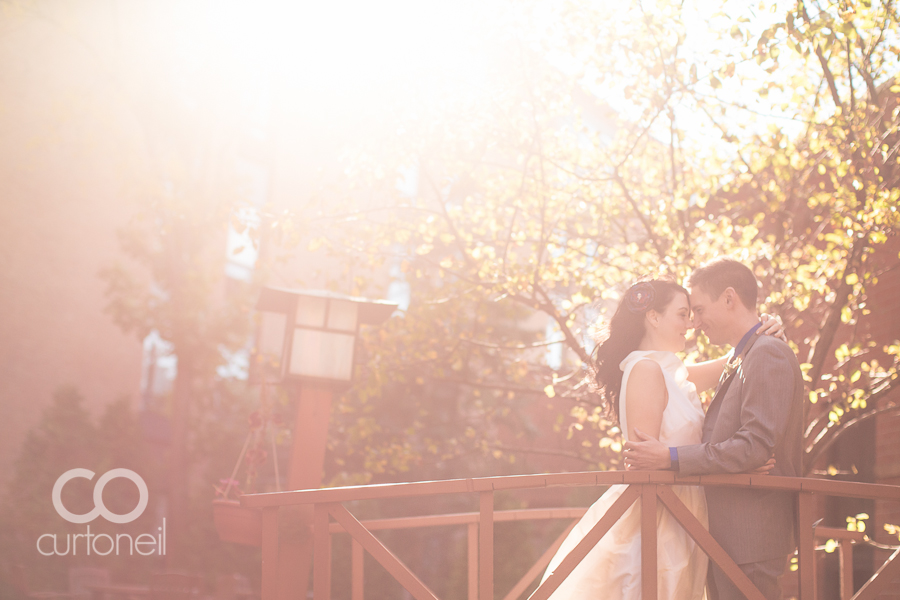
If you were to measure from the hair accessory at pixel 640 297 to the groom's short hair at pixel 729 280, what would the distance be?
0.21 m

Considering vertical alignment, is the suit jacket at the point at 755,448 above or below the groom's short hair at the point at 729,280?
below

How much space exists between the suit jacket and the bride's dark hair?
1.40 feet

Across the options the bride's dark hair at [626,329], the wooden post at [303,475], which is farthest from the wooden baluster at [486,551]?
the wooden post at [303,475]

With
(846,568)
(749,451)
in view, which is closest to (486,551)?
(749,451)

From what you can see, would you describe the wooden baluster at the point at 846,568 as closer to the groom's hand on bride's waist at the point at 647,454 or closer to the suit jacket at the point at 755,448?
the suit jacket at the point at 755,448

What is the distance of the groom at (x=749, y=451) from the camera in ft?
8.85

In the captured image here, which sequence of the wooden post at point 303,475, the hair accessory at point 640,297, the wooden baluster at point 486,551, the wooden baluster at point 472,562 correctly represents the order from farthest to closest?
the wooden post at point 303,475, the wooden baluster at point 472,562, the hair accessory at point 640,297, the wooden baluster at point 486,551

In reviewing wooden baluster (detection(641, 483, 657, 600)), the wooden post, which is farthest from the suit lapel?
the wooden post

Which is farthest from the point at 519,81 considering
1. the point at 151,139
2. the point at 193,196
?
the point at 151,139

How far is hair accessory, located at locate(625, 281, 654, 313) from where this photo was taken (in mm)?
3195

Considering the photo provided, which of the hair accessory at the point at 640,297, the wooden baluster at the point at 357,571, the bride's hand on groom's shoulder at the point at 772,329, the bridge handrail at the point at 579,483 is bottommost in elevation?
the wooden baluster at the point at 357,571

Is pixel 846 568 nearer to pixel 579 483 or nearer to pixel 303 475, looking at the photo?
pixel 579 483

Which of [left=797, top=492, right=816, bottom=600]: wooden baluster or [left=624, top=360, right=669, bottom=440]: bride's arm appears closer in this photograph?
[left=797, top=492, right=816, bottom=600]: wooden baluster

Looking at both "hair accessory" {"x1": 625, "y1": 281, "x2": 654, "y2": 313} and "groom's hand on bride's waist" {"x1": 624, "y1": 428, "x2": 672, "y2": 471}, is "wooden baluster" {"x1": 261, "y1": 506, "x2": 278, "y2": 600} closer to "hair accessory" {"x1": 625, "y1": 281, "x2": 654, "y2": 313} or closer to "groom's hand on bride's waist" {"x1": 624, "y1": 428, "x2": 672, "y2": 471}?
"groom's hand on bride's waist" {"x1": 624, "y1": 428, "x2": 672, "y2": 471}
